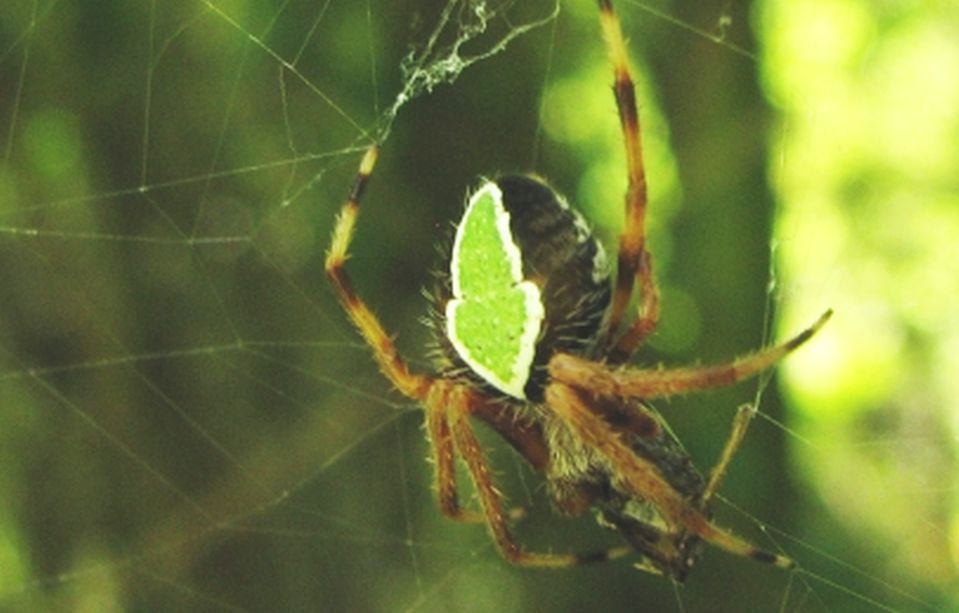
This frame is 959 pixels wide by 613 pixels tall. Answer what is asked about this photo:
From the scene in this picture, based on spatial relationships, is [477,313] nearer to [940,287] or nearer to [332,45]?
[332,45]

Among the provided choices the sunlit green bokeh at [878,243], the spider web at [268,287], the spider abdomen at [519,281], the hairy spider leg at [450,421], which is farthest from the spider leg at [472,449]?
the sunlit green bokeh at [878,243]

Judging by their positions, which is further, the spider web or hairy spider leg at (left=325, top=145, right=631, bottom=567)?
the spider web

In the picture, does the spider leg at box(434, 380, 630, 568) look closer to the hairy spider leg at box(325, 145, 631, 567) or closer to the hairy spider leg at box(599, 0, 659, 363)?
the hairy spider leg at box(325, 145, 631, 567)

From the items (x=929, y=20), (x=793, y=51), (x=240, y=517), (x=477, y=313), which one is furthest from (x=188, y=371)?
(x=929, y=20)

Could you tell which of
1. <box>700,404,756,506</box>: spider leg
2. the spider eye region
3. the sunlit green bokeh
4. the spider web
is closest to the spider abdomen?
the spider eye region

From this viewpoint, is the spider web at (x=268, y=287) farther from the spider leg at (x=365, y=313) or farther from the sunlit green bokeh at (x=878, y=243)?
the spider leg at (x=365, y=313)

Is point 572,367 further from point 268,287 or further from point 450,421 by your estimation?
point 268,287
